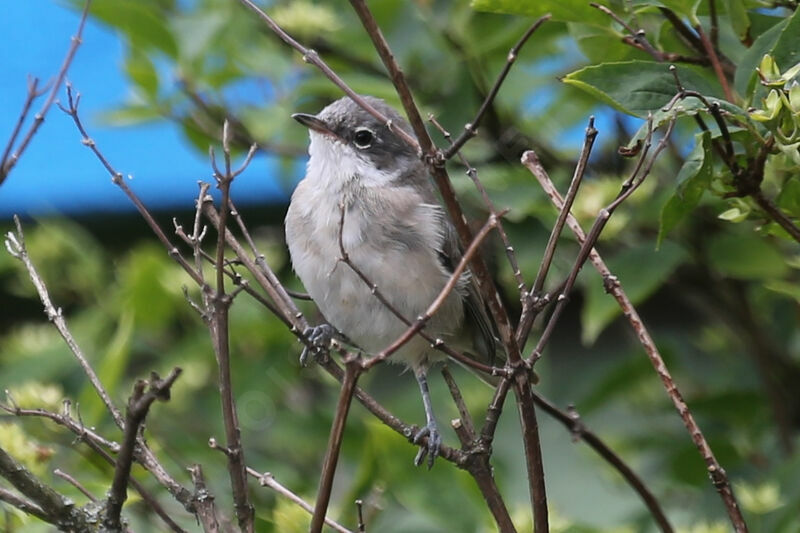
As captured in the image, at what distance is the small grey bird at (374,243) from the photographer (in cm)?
339

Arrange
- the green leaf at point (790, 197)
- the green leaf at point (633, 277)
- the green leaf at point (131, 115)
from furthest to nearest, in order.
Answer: the green leaf at point (131, 115) → the green leaf at point (633, 277) → the green leaf at point (790, 197)

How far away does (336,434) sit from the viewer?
1.69 metres

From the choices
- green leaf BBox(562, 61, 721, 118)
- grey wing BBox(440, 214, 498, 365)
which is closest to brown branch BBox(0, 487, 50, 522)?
green leaf BBox(562, 61, 721, 118)

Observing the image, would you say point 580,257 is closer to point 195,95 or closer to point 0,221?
point 195,95

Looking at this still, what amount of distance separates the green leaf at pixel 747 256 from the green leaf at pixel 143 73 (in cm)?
188

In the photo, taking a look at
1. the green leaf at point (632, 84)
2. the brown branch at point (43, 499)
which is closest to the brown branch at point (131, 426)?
the brown branch at point (43, 499)

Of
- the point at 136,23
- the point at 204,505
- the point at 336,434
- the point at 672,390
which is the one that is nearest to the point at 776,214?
the point at 672,390

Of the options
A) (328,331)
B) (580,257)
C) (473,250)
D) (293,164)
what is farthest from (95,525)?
Result: (293,164)

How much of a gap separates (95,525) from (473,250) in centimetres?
79

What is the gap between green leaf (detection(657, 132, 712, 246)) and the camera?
219cm

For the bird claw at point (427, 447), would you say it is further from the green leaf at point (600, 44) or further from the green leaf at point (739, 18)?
the green leaf at point (739, 18)

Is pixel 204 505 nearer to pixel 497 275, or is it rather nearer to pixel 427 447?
pixel 427 447

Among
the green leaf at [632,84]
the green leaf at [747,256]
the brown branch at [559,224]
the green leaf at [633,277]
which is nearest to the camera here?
the brown branch at [559,224]

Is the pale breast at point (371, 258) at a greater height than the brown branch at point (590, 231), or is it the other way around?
the pale breast at point (371, 258)
